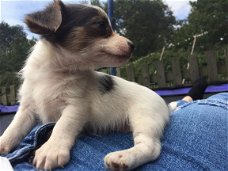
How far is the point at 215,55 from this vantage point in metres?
3.26

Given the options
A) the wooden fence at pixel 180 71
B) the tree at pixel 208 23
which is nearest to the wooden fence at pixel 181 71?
the wooden fence at pixel 180 71

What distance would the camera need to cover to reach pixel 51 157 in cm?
89

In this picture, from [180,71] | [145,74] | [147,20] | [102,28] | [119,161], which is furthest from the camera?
[180,71]

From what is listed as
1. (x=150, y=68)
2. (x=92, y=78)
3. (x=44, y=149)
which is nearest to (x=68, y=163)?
(x=44, y=149)

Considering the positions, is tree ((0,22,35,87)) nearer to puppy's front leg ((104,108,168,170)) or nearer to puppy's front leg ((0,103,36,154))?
puppy's front leg ((0,103,36,154))

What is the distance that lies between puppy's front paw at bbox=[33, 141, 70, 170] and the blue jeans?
16mm

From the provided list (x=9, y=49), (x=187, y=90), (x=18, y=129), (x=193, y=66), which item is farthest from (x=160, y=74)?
(x=18, y=129)

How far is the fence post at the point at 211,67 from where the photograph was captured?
328 cm

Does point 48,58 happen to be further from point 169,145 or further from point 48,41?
point 169,145

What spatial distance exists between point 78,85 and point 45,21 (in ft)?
0.75

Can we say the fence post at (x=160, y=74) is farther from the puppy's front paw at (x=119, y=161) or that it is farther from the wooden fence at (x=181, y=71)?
the puppy's front paw at (x=119, y=161)

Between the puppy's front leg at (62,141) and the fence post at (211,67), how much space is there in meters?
2.36

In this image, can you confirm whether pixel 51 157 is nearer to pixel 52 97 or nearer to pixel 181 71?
pixel 52 97

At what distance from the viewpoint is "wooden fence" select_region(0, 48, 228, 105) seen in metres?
3.26
